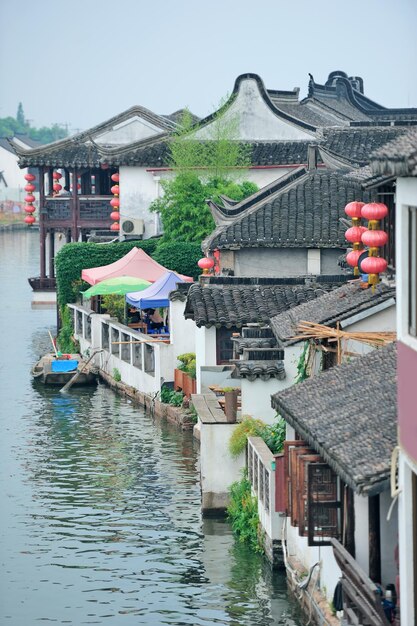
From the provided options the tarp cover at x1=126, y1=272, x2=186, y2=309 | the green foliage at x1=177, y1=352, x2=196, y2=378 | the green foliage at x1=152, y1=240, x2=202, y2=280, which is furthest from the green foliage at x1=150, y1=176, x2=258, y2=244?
the green foliage at x1=177, y1=352, x2=196, y2=378

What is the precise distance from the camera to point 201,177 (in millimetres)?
48688

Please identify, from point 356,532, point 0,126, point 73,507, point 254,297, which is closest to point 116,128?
point 254,297

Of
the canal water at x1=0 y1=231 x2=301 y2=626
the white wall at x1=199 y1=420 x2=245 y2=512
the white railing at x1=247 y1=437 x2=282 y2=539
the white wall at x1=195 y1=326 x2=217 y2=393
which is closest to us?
the canal water at x1=0 y1=231 x2=301 y2=626

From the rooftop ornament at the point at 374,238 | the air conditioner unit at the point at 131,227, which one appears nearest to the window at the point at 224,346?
the rooftop ornament at the point at 374,238

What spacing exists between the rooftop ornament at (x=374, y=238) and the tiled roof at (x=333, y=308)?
40cm

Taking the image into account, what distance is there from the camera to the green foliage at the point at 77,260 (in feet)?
154

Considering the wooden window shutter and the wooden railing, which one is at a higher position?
the wooden window shutter

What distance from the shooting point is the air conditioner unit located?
52.3 meters

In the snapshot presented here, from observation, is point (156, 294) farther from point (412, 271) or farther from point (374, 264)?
point (412, 271)

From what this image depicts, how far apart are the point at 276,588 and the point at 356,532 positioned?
17.4 feet

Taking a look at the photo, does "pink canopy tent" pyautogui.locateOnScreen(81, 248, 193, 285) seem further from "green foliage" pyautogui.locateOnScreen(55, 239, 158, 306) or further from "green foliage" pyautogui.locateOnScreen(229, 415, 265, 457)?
"green foliage" pyautogui.locateOnScreen(229, 415, 265, 457)

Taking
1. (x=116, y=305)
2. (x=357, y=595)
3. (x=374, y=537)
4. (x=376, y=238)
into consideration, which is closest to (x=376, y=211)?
(x=376, y=238)

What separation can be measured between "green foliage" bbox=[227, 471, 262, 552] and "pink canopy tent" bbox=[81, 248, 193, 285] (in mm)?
19312

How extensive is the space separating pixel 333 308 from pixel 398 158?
36.2 ft
